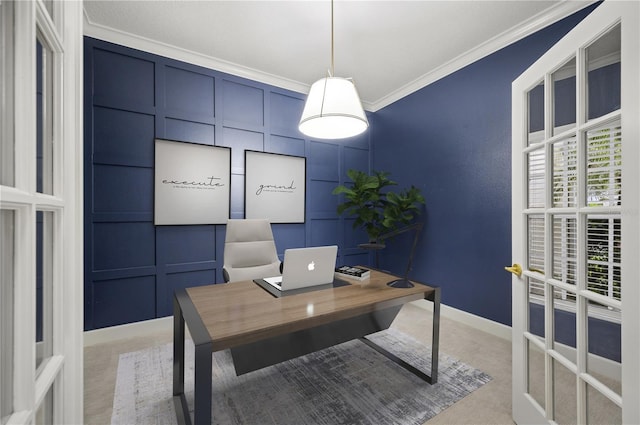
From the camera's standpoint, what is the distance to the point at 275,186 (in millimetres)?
3449

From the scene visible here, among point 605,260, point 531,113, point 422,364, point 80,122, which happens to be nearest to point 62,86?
point 80,122

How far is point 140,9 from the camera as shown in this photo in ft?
7.60

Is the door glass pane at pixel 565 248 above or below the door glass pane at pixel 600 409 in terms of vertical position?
above

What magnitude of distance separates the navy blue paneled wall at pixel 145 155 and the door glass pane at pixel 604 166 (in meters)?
2.91

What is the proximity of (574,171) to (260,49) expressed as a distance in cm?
283

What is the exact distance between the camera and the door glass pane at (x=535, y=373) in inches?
55.4

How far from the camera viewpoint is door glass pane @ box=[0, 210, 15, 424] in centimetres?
50

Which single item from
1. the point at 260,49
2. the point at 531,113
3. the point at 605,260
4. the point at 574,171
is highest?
the point at 260,49

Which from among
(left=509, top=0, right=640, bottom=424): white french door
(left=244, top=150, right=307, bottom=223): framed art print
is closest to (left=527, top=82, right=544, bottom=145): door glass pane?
(left=509, top=0, right=640, bottom=424): white french door

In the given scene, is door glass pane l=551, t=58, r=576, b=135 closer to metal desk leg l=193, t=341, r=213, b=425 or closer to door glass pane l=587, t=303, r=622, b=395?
door glass pane l=587, t=303, r=622, b=395

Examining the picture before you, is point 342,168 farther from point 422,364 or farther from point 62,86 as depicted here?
point 62,86

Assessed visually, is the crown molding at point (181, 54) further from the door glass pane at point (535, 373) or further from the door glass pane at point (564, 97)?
the door glass pane at point (535, 373)

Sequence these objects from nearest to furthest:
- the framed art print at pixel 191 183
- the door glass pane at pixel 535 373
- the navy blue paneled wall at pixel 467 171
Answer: the door glass pane at pixel 535 373, the navy blue paneled wall at pixel 467 171, the framed art print at pixel 191 183

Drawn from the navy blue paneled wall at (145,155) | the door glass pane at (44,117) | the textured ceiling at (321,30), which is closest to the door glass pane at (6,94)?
the door glass pane at (44,117)
